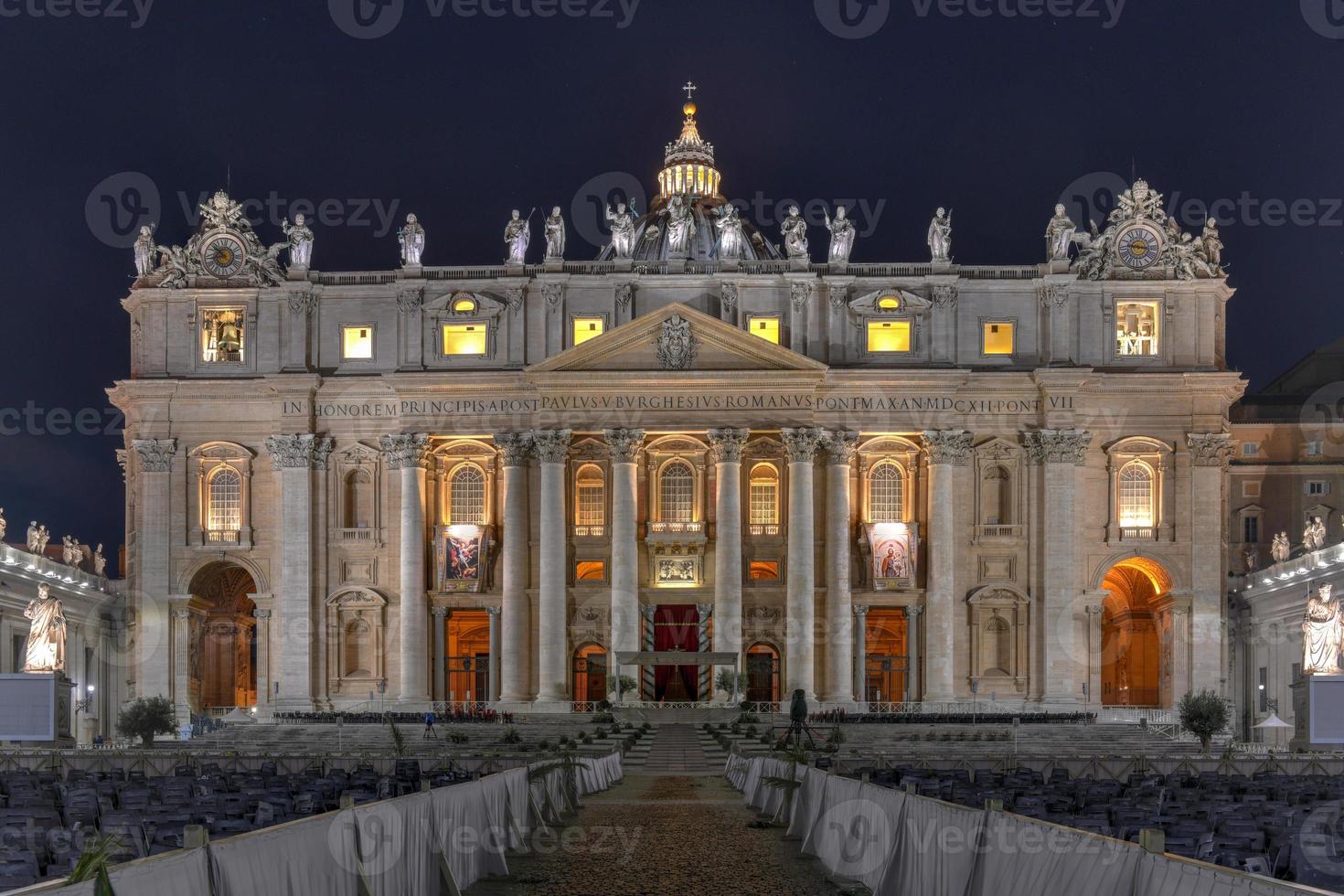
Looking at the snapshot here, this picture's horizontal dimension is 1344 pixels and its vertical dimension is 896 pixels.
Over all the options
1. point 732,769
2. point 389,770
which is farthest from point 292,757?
point 732,769

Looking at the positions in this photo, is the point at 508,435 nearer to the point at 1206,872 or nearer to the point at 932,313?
the point at 932,313

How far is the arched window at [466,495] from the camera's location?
82062 millimetres

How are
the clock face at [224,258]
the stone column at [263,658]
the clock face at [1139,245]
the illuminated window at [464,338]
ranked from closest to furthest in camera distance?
the stone column at [263,658] < the illuminated window at [464,338] < the clock face at [1139,245] < the clock face at [224,258]

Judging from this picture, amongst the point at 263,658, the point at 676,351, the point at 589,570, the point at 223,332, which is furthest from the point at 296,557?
the point at 676,351

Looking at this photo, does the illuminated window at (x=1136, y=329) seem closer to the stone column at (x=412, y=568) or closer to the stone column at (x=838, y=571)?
the stone column at (x=838, y=571)

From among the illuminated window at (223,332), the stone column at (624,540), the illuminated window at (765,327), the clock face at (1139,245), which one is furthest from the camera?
the illuminated window at (223,332)

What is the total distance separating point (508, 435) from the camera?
79.9m

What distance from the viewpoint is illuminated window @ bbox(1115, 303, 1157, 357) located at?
82375 mm

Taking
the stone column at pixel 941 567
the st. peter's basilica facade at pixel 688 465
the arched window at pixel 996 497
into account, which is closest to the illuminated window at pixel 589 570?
the st. peter's basilica facade at pixel 688 465

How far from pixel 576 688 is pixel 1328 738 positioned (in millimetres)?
38919

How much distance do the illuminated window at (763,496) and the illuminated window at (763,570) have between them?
1911 millimetres

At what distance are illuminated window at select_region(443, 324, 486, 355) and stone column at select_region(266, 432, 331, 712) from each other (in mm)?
7594

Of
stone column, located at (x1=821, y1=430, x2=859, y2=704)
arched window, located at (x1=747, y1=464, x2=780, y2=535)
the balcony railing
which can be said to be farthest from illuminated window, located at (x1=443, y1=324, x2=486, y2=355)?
stone column, located at (x1=821, y1=430, x2=859, y2=704)

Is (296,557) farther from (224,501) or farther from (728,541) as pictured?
(728,541)
